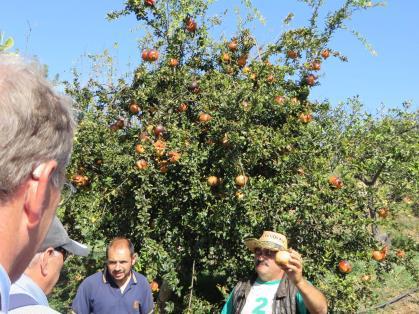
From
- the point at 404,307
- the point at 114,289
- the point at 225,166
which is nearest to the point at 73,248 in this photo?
the point at 114,289

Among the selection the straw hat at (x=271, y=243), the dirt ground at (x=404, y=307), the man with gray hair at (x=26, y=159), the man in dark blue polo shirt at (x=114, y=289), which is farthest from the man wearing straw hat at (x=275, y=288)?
the dirt ground at (x=404, y=307)

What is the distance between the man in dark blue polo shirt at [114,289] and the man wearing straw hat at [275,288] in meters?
0.77

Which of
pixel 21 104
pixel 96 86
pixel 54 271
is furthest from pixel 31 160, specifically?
pixel 96 86

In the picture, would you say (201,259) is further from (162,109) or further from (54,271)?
(54,271)

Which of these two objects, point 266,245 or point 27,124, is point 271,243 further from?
point 27,124

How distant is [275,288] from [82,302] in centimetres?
140

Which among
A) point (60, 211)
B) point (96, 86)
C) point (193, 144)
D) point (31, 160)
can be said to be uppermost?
point (96, 86)

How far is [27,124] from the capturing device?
845 mm

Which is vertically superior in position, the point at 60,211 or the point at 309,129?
the point at 309,129

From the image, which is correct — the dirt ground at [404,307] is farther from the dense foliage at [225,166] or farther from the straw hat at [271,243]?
the straw hat at [271,243]

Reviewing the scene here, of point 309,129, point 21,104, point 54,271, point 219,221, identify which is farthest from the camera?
point 309,129

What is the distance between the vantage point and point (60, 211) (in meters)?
4.91

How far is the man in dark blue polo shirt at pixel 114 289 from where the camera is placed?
3551mm

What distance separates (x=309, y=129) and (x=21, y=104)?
3.97 meters
